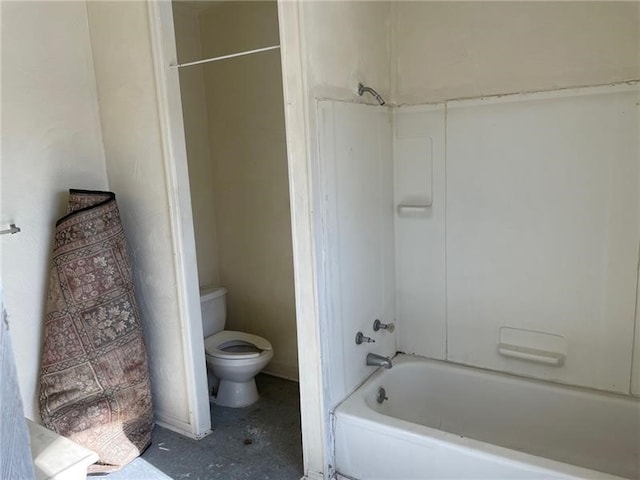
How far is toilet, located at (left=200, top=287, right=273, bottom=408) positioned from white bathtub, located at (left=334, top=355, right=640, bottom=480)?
77cm

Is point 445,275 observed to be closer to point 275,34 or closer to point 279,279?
point 279,279

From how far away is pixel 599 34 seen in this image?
1.98 meters

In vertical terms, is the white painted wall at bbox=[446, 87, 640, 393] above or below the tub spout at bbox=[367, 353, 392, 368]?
above

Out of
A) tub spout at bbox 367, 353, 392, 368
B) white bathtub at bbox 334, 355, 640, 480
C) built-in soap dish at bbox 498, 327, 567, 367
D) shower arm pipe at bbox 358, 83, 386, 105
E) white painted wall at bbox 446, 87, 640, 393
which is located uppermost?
shower arm pipe at bbox 358, 83, 386, 105

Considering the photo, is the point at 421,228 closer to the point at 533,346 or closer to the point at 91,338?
the point at 533,346

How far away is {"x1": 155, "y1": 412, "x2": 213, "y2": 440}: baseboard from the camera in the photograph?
2.58 metres

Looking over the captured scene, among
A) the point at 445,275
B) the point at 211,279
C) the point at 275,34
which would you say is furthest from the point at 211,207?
the point at 445,275

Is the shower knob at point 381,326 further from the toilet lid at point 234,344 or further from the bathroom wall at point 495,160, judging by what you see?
the toilet lid at point 234,344

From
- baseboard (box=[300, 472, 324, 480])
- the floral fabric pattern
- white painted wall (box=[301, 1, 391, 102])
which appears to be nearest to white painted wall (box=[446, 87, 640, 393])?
white painted wall (box=[301, 1, 391, 102])

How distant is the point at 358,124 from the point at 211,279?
1720mm

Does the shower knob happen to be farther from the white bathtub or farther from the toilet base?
the toilet base

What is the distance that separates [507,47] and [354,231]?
1.07 m

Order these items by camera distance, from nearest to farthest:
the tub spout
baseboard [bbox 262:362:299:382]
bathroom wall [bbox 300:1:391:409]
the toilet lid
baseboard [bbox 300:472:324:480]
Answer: bathroom wall [bbox 300:1:391:409], baseboard [bbox 300:472:324:480], the tub spout, the toilet lid, baseboard [bbox 262:362:299:382]

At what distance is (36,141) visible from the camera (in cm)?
227
